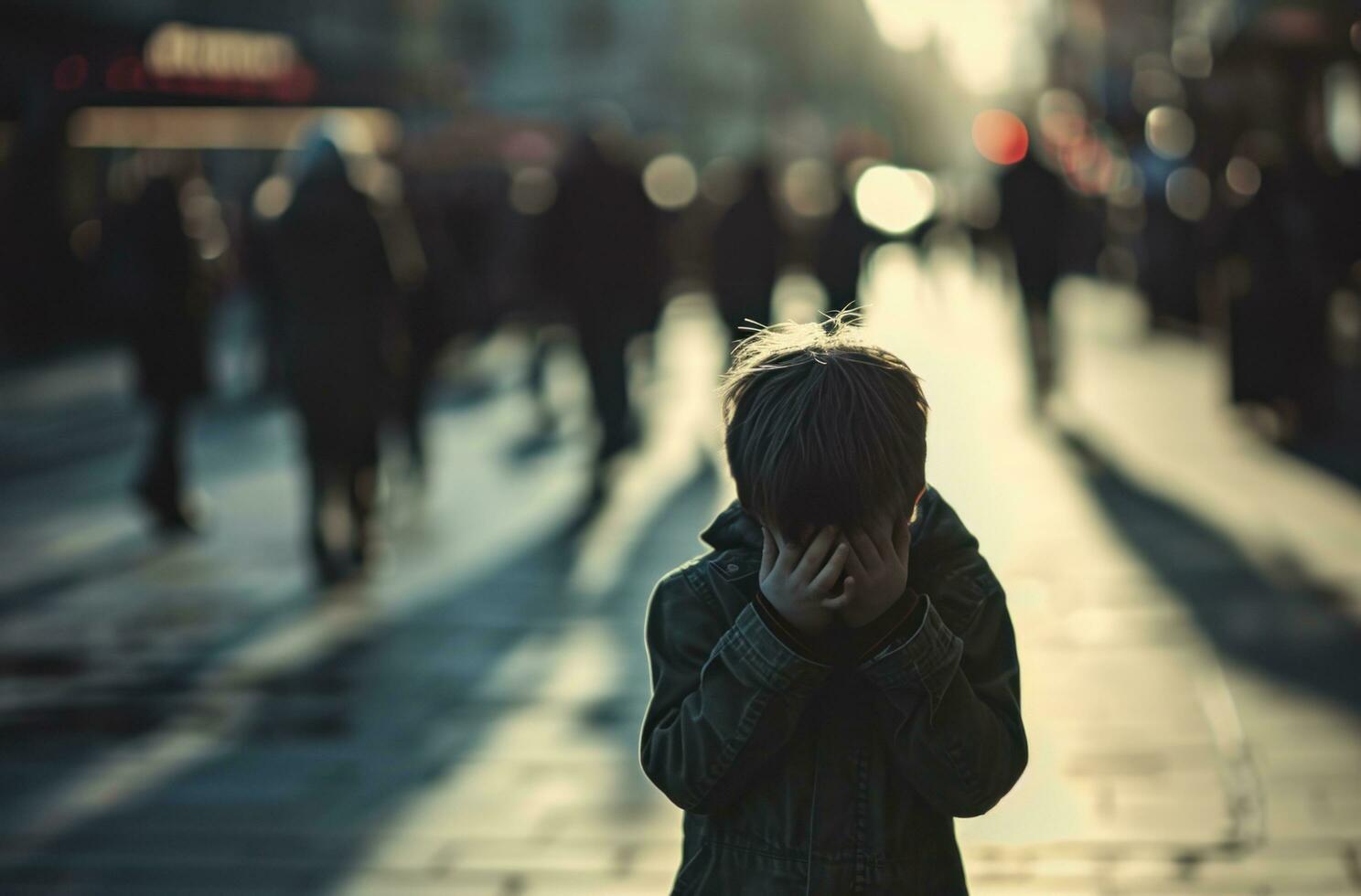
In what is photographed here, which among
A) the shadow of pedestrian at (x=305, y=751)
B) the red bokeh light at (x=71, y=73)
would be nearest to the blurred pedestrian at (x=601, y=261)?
the shadow of pedestrian at (x=305, y=751)

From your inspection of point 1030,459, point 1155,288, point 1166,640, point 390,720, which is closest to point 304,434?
point 390,720

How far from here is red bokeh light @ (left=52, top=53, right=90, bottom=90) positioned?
24.0 metres

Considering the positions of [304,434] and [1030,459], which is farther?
[1030,459]

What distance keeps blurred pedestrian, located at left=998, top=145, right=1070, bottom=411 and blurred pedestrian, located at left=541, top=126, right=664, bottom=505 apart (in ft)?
11.9

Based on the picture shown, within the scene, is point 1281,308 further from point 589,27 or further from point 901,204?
point 589,27

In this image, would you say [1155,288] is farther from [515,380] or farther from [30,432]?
[30,432]

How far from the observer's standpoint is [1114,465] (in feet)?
39.7

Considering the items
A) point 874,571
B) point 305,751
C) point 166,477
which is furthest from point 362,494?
point 874,571

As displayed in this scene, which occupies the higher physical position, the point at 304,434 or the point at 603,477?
the point at 304,434

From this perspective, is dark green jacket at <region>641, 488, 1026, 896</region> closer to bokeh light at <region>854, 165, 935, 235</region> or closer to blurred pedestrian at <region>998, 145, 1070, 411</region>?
blurred pedestrian at <region>998, 145, 1070, 411</region>

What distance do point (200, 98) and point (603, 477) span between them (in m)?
15.1

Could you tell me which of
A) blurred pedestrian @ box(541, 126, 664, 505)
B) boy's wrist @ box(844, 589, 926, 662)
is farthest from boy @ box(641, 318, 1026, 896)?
blurred pedestrian @ box(541, 126, 664, 505)

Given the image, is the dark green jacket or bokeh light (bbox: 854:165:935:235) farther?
bokeh light (bbox: 854:165:935:235)

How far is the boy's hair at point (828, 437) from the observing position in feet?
6.97
